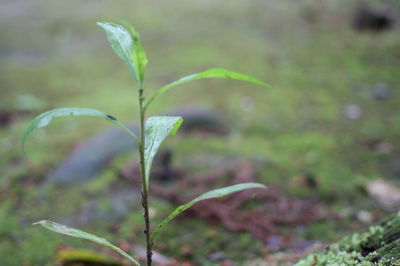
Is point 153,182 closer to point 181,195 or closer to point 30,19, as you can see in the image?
point 181,195

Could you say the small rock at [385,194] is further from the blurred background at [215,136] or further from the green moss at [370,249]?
the green moss at [370,249]

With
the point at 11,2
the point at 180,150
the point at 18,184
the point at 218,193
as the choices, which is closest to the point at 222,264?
the point at 218,193

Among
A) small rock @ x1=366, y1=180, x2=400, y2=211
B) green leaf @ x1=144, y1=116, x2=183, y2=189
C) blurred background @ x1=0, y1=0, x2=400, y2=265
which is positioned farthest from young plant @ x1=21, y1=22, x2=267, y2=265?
small rock @ x1=366, y1=180, x2=400, y2=211

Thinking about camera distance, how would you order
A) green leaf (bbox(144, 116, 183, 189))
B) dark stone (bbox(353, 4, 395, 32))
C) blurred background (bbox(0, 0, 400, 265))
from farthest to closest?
1. dark stone (bbox(353, 4, 395, 32))
2. blurred background (bbox(0, 0, 400, 265))
3. green leaf (bbox(144, 116, 183, 189))

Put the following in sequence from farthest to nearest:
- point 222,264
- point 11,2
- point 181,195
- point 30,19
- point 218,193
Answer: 1. point 11,2
2. point 30,19
3. point 181,195
4. point 222,264
5. point 218,193

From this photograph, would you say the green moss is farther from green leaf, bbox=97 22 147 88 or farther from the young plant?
green leaf, bbox=97 22 147 88

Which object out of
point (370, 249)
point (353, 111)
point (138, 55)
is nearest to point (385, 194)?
point (353, 111)

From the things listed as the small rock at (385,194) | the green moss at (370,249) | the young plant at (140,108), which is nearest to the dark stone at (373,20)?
the small rock at (385,194)
